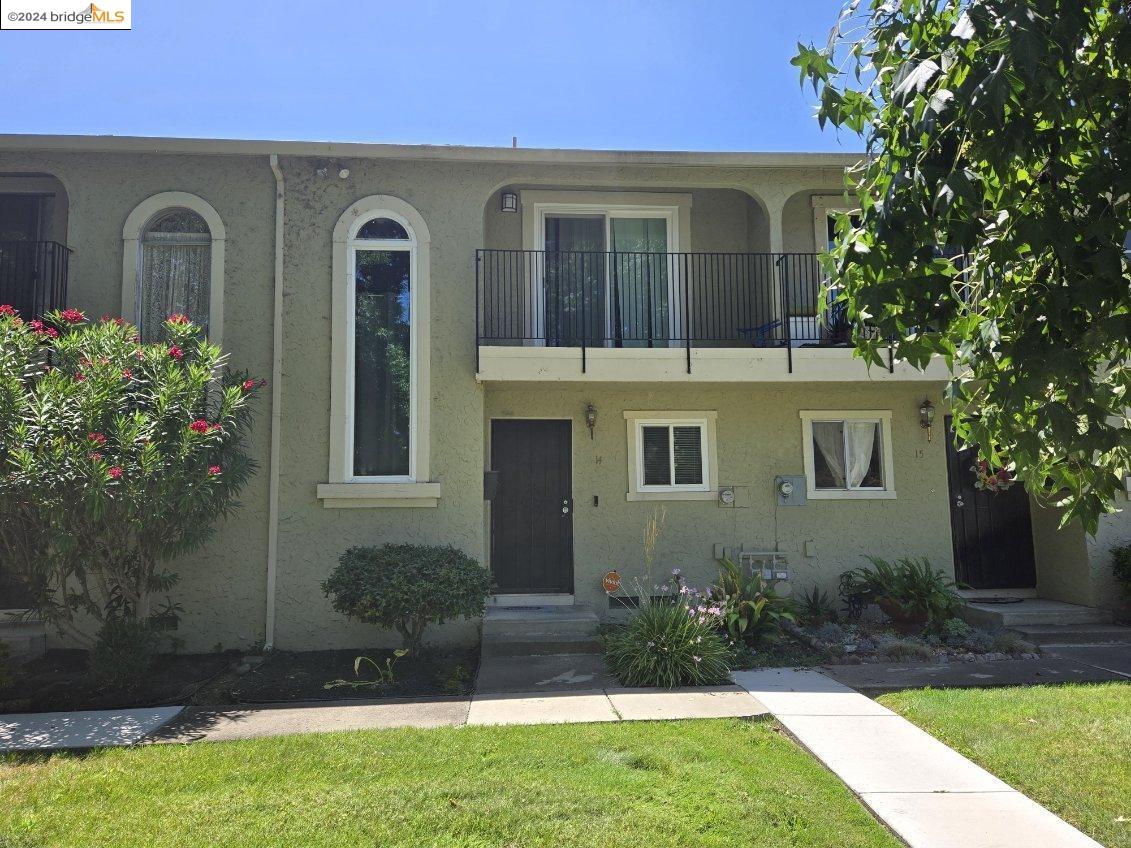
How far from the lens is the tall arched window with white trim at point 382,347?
26.8ft

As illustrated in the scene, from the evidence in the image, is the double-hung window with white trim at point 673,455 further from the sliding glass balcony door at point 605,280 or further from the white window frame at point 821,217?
the white window frame at point 821,217

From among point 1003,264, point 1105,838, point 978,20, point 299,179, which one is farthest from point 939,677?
point 299,179

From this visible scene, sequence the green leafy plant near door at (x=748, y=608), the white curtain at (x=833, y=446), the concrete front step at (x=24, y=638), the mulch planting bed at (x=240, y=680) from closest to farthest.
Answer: the mulch planting bed at (x=240, y=680) → the concrete front step at (x=24, y=638) → the green leafy plant near door at (x=748, y=608) → the white curtain at (x=833, y=446)

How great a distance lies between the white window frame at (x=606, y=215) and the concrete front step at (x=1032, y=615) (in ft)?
15.8

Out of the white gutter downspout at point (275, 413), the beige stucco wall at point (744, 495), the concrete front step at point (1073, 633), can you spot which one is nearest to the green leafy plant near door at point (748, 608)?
the beige stucco wall at point (744, 495)

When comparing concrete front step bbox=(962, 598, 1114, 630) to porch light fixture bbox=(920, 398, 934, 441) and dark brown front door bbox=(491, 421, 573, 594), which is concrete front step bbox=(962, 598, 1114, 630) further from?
dark brown front door bbox=(491, 421, 573, 594)

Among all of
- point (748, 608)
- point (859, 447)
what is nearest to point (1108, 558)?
point (859, 447)

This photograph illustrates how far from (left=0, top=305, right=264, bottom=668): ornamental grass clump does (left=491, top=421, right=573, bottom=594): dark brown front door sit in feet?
10.0

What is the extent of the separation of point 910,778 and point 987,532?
6564mm

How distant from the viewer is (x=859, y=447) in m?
9.55

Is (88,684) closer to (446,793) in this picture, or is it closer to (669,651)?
(446,793)

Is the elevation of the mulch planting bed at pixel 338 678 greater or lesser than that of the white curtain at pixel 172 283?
lesser

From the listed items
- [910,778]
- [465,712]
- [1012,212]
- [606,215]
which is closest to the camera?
[1012,212]

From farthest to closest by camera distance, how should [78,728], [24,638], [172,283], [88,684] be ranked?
1. [172,283]
2. [24,638]
3. [88,684]
4. [78,728]
